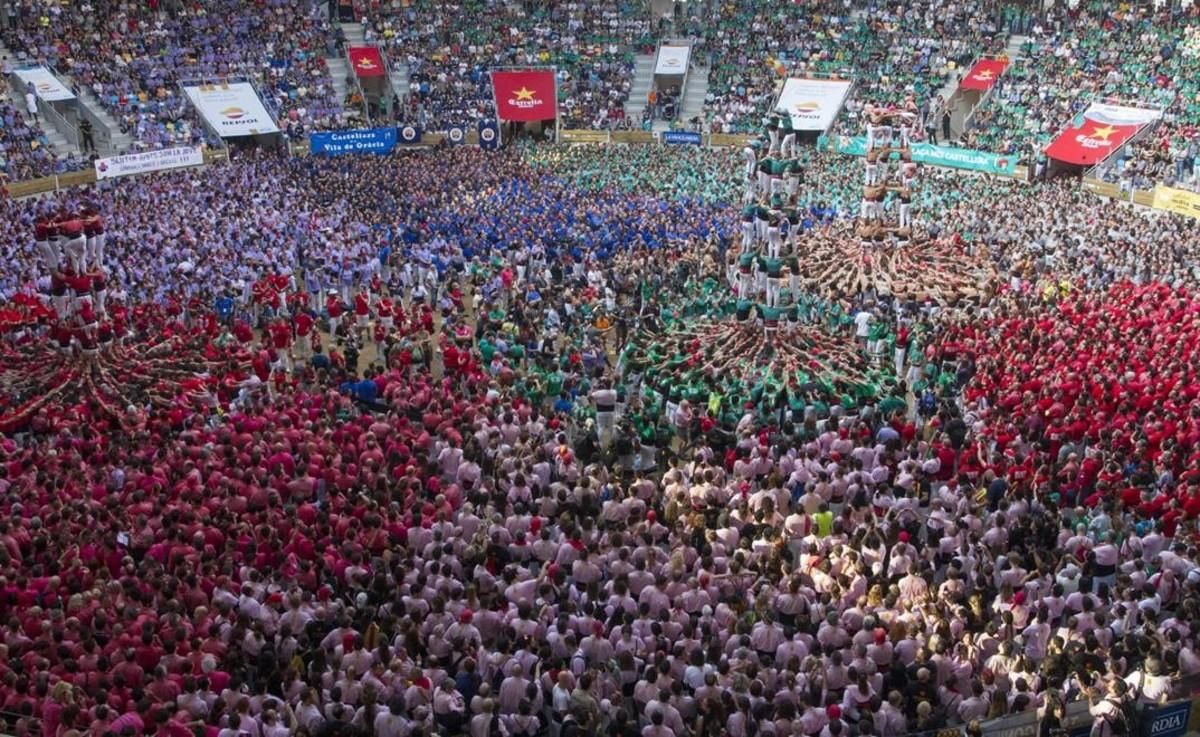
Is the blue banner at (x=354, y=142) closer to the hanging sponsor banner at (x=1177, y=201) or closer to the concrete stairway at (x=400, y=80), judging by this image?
the concrete stairway at (x=400, y=80)

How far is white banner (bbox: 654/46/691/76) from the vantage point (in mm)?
55625

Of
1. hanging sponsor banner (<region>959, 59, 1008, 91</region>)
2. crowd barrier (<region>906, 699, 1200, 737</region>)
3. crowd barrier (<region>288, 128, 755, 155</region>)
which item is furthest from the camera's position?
hanging sponsor banner (<region>959, 59, 1008, 91</region>)

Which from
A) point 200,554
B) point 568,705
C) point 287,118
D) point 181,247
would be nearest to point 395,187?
point 181,247

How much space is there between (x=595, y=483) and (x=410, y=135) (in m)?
34.5

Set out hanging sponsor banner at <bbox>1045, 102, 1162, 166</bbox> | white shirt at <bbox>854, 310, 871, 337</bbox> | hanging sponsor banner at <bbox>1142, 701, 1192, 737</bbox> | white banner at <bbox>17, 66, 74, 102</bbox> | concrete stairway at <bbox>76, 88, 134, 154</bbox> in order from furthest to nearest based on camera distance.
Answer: concrete stairway at <bbox>76, 88, 134, 154</bbox> → white banner at <bbox>17, 66, 74, 102</bbox> → hanging sponsor banner at <bbox>1045, 102, 1162, 166</bbox> → white shirt at <bbox>854, 310, 871, 337</bbox> → hanging sponsor banner at <bbox>1142, 701, 1192, 737</bbox>

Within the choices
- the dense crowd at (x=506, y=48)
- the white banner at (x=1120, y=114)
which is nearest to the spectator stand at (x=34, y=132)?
the dense crowd at (x=506, y=48)

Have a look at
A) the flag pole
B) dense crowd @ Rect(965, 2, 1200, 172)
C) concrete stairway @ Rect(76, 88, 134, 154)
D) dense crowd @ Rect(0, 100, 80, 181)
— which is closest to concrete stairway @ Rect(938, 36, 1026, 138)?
dense crowd @ Rect(965, 2, 1200, 172)

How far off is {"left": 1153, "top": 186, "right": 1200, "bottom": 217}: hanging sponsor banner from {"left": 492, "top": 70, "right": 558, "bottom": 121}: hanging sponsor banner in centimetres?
2435

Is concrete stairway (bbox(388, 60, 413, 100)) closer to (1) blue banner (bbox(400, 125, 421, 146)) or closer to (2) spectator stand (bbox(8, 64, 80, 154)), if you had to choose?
(1) blue banner (bbox(400, 125, 421, 146))

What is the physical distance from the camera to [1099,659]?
38.3ft

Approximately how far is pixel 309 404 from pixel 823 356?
9.27 metres

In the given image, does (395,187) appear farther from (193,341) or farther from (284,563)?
(284,563)

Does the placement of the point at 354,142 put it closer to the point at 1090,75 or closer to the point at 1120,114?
the point at 1120,114

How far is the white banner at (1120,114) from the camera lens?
43.2 metres
